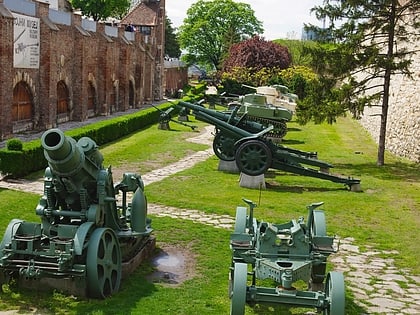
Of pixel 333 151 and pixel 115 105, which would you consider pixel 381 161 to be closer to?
pixel 333 151

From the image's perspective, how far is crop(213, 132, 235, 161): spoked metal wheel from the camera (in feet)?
59.6

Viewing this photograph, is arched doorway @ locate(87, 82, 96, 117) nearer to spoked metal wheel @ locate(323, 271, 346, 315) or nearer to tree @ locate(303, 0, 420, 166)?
tree @ locate(303, 0, 420, 166)

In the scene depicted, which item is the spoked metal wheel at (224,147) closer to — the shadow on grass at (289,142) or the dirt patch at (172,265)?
the shadow on grass at (289,142)

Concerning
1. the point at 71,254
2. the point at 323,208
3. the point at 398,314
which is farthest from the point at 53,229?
the point at 323,208

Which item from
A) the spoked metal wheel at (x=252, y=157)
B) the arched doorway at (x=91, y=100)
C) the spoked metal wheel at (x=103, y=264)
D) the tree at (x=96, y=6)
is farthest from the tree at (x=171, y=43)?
the spoked metal wheel at (x=103, y=264)

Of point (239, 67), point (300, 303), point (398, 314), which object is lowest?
point (398, 314)

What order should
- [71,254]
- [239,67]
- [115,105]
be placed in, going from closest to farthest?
[71,254] < [115,105] < [239,67]

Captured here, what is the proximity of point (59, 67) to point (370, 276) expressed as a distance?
63.0 feet

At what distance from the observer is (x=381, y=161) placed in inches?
794

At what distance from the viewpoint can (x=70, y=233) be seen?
7.71 metres

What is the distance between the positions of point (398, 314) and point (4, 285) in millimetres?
4891

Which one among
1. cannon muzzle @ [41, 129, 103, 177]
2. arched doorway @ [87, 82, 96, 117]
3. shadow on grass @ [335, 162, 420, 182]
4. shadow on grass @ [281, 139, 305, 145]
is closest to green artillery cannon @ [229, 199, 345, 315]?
cannon muzzle @ [41, 129, 103, 177]

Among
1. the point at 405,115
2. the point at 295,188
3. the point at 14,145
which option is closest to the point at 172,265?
the point at 14,145

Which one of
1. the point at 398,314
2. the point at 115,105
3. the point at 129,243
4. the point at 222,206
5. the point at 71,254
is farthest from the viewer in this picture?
the point at 115,105
